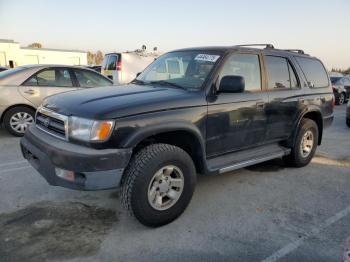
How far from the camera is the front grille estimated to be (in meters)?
3.34

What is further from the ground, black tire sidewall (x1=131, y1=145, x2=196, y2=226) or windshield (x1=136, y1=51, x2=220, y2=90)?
windshield (x1=136, y1=51, x2=220, y2=90)

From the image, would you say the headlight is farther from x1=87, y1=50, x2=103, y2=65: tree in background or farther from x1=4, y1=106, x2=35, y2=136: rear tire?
x1=87, y1=50, x2=103, y2=65: tree in background

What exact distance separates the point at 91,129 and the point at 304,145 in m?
3.75

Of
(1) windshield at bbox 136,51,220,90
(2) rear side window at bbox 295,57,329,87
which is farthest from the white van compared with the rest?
(2) rear side window at bbox 295,57,329,87

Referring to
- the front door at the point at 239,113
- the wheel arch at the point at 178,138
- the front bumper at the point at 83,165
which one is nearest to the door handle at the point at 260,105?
the front door at the point at 239,113

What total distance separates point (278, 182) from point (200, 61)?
209 centimetres

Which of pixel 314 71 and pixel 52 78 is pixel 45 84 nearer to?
pixel 52 78

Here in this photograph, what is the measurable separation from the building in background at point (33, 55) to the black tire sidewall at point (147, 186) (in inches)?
1873

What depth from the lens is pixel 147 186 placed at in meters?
3.24

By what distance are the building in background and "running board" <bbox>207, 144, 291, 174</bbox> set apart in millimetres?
47084

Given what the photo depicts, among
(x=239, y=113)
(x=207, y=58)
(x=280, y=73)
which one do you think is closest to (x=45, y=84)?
(x=207, y=58)

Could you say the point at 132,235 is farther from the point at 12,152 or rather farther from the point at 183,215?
the point at 12,152

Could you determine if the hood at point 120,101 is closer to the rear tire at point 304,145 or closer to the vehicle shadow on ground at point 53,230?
the vehicle shadow on ground at point 53,230

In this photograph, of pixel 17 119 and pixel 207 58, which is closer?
pixel 207 58
